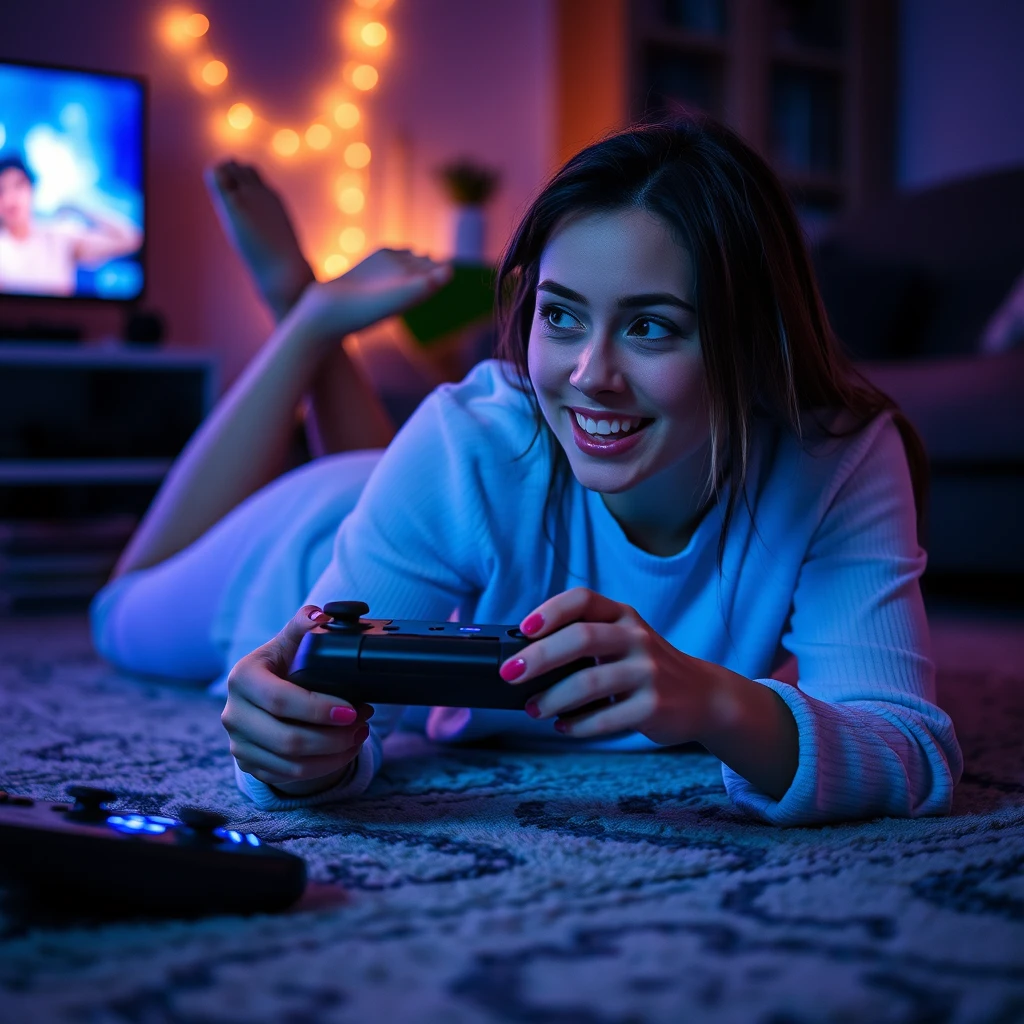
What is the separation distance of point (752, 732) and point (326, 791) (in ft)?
0.98

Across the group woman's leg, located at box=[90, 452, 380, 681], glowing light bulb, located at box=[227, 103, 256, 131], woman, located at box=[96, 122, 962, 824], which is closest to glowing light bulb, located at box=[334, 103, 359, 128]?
glowing light bulb, located at box=[227, 103, 256, 131]

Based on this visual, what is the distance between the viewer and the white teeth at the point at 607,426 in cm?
76

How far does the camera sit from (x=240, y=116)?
2742mm

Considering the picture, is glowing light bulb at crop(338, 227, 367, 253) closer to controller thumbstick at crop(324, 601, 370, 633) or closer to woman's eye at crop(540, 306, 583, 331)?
woman's eye at crop(540, 306, 583, 331)

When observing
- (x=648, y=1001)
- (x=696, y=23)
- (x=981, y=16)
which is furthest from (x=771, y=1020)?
(x=981, y=16)

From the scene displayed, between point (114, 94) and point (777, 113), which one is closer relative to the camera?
point (114, 94)

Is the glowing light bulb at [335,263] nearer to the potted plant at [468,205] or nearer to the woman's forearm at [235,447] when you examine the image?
the potted plant at [468,205]

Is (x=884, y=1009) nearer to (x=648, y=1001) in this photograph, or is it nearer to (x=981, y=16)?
(x=648, y=1001)

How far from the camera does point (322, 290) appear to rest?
1415 millimetres

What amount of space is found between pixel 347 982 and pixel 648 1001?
130mm

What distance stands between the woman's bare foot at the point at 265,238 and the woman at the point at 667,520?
660 millimetres

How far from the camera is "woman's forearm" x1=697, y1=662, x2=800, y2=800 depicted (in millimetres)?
665

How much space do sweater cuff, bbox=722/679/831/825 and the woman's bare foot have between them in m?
1.05

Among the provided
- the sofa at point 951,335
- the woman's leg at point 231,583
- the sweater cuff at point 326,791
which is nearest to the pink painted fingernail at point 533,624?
the sweater cuff at point 326,791
